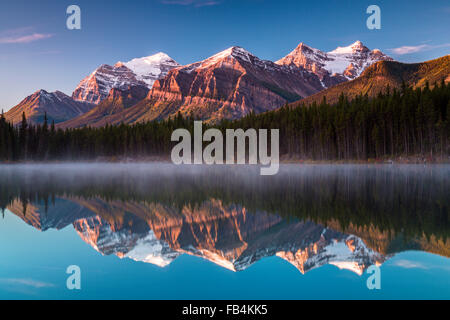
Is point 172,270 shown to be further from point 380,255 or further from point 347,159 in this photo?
point 347,159

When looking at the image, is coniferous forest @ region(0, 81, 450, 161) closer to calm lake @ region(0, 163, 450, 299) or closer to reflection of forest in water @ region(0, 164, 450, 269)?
reflection of forest in water @ region(0, 164, 450, 269)

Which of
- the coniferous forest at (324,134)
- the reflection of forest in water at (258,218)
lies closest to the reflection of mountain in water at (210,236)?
the reflection of forest in water at (258,218)

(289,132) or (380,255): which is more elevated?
(289,132)

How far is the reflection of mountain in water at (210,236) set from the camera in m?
10.4

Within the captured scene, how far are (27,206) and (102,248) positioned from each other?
11757mm

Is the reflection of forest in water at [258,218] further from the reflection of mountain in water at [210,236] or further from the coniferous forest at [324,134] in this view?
the coniferous forest at [324,134]

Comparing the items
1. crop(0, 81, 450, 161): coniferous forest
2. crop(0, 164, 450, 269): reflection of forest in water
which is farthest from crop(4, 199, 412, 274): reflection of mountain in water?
crop(0, 81, 450, 161): coniferous forest

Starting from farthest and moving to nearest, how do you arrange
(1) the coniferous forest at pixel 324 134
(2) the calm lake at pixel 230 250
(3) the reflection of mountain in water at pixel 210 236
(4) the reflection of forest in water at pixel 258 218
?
(1) the coniferous forest at pixel 324 134, (4) the reflection of forest in water at pixel 258 218, (3) the reflection of mountain in water at pixel 210 236, (2) the calm lake at pixel 230 250

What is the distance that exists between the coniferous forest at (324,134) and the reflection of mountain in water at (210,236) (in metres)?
80.0

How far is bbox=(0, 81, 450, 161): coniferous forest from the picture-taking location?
8406cm

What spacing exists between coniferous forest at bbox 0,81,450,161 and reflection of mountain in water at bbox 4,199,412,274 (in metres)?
80.0

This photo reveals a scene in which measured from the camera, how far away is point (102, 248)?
11.5 metres

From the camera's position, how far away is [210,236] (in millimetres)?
13047

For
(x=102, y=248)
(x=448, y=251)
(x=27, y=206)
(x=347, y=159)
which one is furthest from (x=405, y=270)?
(x=347, y=159)
